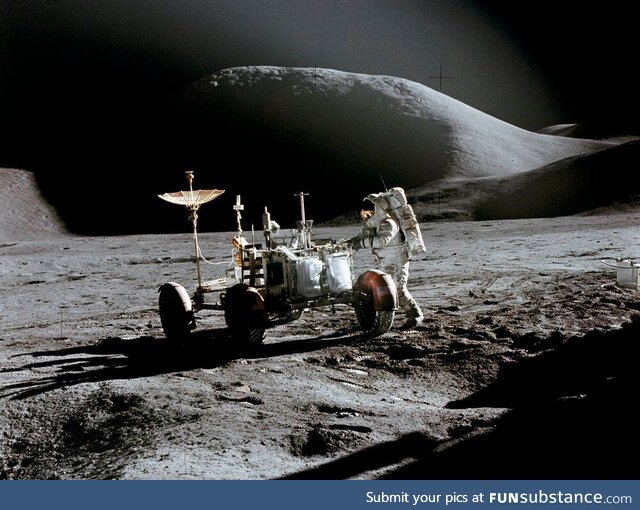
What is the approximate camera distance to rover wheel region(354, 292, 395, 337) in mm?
6594

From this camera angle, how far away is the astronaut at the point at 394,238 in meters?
6.82

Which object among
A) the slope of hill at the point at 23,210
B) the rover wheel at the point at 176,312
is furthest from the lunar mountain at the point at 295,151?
the rover wheel at the point at 176,312

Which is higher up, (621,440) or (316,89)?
(316,89)

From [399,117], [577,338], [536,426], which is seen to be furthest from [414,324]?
[399,117]

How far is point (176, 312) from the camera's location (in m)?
6.84

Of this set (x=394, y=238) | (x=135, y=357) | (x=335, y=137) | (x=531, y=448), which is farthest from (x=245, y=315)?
(x=335, y=137)

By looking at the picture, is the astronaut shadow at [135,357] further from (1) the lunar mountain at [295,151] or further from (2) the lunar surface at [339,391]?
(1) the lunar mountain at [295,151]

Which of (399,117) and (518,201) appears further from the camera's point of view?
(399,117)

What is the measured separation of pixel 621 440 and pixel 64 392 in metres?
3.79

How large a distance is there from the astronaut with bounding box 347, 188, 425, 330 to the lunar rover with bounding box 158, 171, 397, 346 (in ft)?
1.02

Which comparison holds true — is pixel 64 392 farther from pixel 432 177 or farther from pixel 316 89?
pixel 316 89

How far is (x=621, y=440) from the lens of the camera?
3715mm

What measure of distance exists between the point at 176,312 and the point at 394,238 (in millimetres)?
2374

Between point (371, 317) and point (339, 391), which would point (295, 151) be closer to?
point (371, 317)
